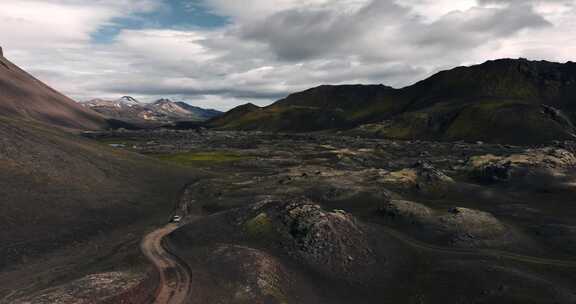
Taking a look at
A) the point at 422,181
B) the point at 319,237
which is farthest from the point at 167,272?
the point at 422,181

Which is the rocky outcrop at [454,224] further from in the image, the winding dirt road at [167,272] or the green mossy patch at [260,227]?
the winding dirt road at [167,272]

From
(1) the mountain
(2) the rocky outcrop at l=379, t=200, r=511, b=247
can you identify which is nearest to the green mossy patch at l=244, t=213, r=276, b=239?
(1) the mountain

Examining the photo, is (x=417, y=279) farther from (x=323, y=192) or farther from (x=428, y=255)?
(x=323, y=192)

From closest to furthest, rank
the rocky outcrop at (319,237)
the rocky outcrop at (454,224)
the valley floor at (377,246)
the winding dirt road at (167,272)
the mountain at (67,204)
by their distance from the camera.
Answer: the winding dirt road at (167,272) < the valley floor at (377,246) < the mountain at (67,204) < the rocky outcrop at (319,237) < the rocky outcrop at (454,224)

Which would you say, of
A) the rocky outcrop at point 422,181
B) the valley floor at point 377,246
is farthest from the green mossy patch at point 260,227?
the rocky outcrop at point 422,181

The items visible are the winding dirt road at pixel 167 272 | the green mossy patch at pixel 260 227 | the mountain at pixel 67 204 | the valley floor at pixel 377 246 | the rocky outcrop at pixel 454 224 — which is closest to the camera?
the winding dirt road at pixel 167 272

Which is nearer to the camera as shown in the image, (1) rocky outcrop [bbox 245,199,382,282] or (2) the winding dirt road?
(2) the winding dirt road

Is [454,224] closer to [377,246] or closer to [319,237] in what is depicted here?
[377,246]

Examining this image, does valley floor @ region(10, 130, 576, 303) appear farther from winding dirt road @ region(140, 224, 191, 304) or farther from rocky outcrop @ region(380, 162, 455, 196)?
rocky outcrop @ region(380, 162, 455, 196)

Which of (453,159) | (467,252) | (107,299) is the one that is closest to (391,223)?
(467,252)
